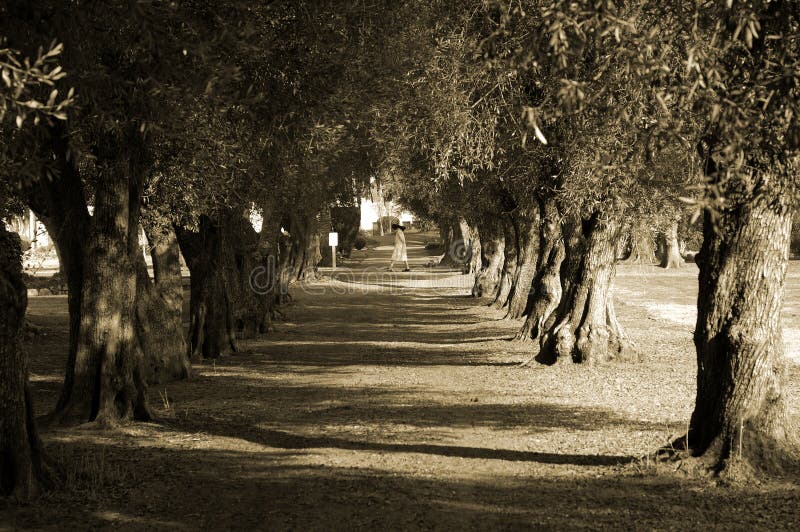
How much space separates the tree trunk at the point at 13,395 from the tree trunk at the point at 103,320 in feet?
11.7

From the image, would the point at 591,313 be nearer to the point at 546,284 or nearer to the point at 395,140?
the point at 546,284

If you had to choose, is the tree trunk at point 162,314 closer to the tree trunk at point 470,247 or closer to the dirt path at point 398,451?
the dirt path at point 398,451

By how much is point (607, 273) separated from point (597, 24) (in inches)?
494

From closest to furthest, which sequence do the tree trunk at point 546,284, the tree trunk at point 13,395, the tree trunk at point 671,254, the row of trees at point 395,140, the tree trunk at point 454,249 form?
the row of trees at point 395,140
the tree trunk at point 13,395
the tree trunk at point 546,284
the tree trunk at point 671,254
the tree trunk at point 454,249

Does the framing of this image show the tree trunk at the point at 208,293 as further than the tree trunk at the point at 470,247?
No

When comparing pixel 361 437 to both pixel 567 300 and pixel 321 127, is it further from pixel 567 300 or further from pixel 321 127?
pixel 567 300

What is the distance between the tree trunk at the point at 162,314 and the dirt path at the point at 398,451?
2.03 feet

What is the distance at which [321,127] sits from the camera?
44.2ft

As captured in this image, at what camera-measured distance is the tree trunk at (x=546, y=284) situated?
23.4 meters

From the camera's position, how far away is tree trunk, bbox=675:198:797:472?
29.2ft

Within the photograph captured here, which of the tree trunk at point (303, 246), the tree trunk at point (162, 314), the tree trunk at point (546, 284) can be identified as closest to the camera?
the tree trunk at point (162, 314)

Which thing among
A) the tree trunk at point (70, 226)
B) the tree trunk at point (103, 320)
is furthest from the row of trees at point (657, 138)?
the tree trunk at point (70, 226)

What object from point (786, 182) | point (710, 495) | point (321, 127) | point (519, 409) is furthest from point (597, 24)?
point (519, 409)

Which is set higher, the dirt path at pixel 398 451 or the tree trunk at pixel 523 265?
the tree trunk at pixel 523 265
